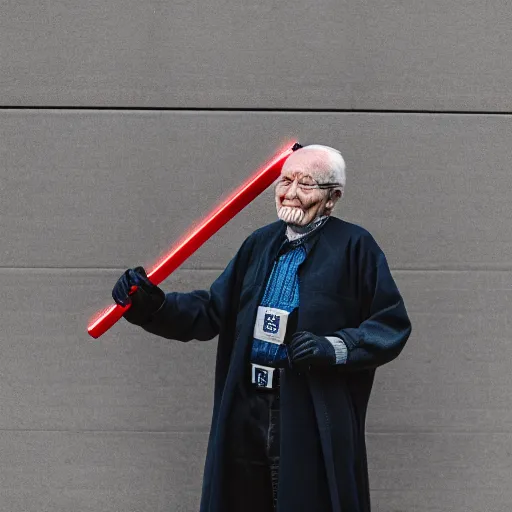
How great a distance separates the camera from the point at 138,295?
2539mm

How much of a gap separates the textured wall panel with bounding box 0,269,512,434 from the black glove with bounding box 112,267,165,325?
Answer: 88cm

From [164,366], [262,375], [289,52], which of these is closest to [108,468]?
[164,366]

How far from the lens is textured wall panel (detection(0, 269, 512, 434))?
3439 millimetres

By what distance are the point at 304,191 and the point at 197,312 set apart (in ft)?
1.77

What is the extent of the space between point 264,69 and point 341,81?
1.06ft

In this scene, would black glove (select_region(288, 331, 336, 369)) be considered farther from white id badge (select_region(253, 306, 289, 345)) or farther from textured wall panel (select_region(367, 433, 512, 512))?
textured wall panel (select_region(367, 433, 512, 512))

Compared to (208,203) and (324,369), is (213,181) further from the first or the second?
(324,369)

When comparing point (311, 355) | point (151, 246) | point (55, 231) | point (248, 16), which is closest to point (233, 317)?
point (311, 355)

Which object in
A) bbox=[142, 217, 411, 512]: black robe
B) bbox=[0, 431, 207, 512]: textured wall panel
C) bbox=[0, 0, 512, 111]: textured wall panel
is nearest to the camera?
bbox=[142, 217, 411, 512]: black robe

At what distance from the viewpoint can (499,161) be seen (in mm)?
3406

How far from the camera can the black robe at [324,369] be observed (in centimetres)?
247

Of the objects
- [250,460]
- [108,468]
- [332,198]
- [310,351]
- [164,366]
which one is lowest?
[108,468]

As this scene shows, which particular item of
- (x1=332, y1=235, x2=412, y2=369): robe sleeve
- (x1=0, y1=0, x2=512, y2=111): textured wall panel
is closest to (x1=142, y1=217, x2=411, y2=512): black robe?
(x1=332, y1=235, x2=412, y2=369): robe sleeve

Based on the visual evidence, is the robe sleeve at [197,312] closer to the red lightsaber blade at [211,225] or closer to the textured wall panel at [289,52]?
the red lightsaber blade at [211,225]
